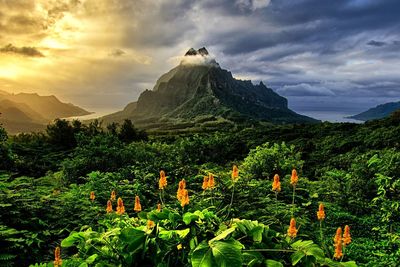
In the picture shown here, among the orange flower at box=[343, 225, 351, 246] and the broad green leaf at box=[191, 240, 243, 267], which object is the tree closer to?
the orange flower at box=[343, 225, 351, 246]

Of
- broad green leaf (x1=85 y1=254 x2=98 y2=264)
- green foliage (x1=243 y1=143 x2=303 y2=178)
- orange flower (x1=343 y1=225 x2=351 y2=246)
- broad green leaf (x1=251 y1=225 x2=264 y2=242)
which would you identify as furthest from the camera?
green foliage (x1=243 y1=143 x2=303 y2=178)

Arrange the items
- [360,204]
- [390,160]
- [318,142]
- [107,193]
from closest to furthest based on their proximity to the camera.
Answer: [107,193] < [390,160] < [360,204] < [318,142]

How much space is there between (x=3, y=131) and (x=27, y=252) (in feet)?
38.8

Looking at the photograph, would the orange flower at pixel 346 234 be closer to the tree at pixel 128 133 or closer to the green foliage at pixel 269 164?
the green foliage at pixel 269 164

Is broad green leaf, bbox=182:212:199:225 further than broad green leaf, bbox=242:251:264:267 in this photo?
Yes

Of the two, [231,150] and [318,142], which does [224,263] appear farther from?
[318,142]

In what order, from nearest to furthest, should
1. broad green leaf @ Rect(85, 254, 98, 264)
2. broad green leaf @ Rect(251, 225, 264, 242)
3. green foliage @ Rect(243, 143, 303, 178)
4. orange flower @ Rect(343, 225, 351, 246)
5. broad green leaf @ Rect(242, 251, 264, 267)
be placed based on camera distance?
broad green leaf @ Rect(242, 251, 264, 267)
broad green leaf @ Rect(251, 225, 264, 242)
broad green leaf @ Rect(85, 254, 98, 264)
orange flower @ Rect(343, 225, 351, 246)
green foliage @ Rect(243, 143, 303, 178)

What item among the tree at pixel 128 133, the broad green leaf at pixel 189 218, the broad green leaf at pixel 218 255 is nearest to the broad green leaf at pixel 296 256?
the broad green leaf at pixel 218 255

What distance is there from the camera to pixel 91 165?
45.9ft

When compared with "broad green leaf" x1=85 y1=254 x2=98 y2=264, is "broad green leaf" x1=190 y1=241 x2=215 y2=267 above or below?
above

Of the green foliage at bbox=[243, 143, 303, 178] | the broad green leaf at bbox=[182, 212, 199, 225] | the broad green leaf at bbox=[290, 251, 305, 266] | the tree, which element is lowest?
the green foliage at bbox=[243, 143, 303, 178]

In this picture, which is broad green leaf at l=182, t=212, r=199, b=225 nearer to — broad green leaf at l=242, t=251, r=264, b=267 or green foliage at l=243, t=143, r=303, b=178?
broad green leaf at l=242, t=251, r=264, b=267

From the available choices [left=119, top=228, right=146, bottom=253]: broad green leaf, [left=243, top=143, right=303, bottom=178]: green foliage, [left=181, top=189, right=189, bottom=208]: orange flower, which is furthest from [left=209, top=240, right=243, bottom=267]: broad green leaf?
[left=243, top=143, right=303, bottom=178]: green foliage

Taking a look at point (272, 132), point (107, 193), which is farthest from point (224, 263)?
point (272, 132)
